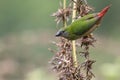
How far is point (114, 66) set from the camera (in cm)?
476

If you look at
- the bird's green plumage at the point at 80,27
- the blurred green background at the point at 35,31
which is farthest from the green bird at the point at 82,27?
the blurred green background at the point at 35,31

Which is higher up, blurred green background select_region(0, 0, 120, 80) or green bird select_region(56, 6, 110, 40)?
blurred green background select_region(0, 0, 120, 80)

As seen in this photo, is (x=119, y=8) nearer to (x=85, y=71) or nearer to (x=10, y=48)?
(x=10, y=48)

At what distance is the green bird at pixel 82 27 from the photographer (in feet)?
5.08

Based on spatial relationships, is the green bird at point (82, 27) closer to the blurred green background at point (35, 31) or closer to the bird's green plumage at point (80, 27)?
the bird's green plumage at point (80, 27)

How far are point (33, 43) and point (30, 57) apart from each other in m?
1.32

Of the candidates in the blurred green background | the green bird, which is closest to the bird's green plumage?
the green bird

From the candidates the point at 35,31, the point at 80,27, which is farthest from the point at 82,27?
the point at 35,31

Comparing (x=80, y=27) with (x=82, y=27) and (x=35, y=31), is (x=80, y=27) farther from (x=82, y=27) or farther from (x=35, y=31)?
(x=35, y=31)

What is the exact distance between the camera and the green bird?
5.08 ft

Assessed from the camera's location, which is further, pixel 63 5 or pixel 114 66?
pixel 114 66

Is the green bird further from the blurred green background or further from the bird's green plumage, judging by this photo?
the blurred green background

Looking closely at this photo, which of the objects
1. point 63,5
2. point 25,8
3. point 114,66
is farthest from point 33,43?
point 63,5

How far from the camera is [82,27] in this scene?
160 centimetres
